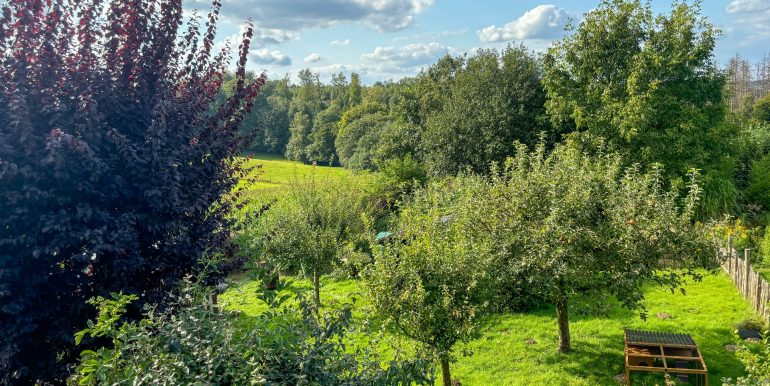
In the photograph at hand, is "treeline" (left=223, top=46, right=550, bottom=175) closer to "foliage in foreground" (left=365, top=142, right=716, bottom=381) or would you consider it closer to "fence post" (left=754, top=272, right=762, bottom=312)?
"fence post" (left=754, top=272, right=762, bottom=312)

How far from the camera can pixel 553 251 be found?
915 centimetres

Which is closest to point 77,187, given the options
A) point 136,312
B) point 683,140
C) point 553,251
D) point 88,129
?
point 88,129

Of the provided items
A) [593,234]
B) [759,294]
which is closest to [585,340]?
[593,234]

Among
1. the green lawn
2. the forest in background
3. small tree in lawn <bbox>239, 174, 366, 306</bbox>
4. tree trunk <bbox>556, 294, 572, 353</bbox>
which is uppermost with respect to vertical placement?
the forest in background

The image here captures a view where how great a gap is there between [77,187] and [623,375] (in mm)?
10487

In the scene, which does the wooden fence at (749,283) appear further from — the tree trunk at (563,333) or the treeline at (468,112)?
the treeline at (468,112)

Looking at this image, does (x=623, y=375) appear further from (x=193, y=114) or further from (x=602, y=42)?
(x=602, y=42)

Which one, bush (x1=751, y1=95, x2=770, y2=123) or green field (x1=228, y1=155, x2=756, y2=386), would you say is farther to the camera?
bush (x1=751, y1=95, x2=770, y2=123)

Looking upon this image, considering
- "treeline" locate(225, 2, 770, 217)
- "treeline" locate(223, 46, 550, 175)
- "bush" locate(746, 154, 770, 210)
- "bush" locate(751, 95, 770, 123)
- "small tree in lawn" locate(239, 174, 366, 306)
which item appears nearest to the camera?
"small tree in lawn" locate(239, 174, 366, 306)

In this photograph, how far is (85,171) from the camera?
5262mm

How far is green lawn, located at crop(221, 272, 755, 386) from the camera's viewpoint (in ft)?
33.9

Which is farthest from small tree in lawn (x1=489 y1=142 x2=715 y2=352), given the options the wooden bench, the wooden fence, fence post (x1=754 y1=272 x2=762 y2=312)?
fence post (x1=754 y1=272 x2=762 y2=312)

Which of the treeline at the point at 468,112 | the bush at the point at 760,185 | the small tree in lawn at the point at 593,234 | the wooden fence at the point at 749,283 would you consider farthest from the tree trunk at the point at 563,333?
the bush at the point at 760,185

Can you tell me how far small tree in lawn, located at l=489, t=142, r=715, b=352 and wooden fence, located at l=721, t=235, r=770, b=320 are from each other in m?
3.27
